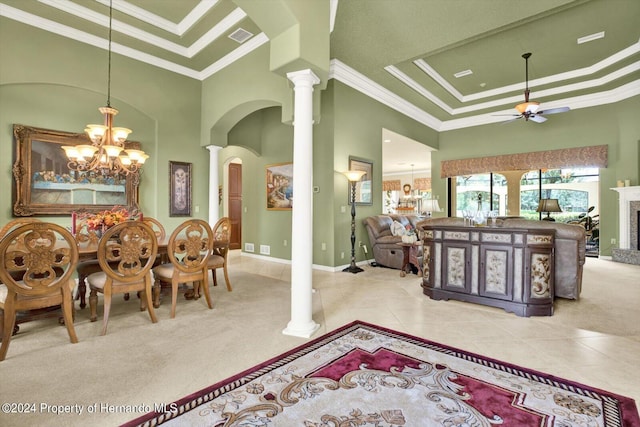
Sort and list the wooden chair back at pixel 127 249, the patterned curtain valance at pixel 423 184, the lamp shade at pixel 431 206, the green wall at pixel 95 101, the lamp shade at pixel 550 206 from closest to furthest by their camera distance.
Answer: the wooden chair back at pixel 127 249
the green wall at pixel 95 101
the lamp shade at pixel 550 206
the lamp shade at pixel 431 206
the patterned curtain valance at pixel 423 184

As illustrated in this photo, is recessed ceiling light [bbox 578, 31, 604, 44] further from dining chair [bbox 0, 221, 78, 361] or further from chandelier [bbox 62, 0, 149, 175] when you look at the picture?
dining chair [bbox 0, 221, 78, 361]

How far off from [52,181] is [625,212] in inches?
406

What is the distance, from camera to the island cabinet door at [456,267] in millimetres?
3582

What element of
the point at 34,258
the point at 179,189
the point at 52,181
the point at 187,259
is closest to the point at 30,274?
the point at 34,258

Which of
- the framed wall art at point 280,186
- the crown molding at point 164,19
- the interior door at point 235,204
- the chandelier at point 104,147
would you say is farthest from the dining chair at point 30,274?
the interior door at point 235,204

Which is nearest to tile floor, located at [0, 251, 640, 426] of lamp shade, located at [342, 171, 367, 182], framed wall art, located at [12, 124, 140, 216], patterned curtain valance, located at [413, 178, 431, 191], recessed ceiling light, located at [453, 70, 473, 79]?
framed wall art, located at [12, 124, 140, 216]

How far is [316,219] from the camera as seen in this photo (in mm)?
5711

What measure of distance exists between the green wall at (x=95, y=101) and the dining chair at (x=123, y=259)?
2431mm

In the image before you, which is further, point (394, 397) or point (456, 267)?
point (456, 267)

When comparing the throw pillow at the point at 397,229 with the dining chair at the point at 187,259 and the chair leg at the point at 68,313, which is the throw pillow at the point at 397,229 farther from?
the chair leg at the point at 68,313

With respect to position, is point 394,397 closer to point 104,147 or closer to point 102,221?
point 102,221

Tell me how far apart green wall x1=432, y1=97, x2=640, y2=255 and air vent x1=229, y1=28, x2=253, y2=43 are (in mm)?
6532

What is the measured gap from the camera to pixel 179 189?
5574 millimetres

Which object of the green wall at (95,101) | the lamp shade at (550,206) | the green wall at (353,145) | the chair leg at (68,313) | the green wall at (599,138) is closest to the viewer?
the chair leg at (68,313)
